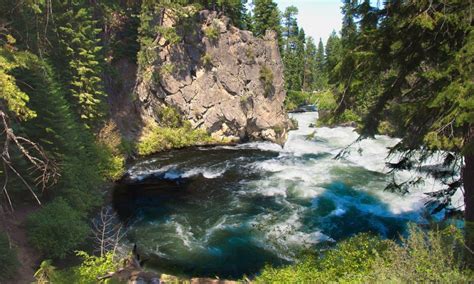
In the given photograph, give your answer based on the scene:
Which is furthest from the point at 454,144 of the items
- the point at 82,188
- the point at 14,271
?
the point at 82,188

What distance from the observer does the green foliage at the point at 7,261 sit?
34.2 ft

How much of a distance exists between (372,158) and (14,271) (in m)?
23.7

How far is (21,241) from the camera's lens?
42.6ft

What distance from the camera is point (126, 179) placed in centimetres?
2291

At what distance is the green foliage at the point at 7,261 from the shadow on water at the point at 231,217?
4.20 m

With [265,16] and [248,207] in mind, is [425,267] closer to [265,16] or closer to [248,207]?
[248,207]

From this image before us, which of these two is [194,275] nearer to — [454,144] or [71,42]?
[454,144]

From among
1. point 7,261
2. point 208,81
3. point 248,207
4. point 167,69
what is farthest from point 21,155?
point 208,81

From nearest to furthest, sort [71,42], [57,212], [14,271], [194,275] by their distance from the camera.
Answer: [14,271] < [194,275] < [57,212] < [71,42]

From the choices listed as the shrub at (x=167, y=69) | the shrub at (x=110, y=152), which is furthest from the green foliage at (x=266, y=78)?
the shrub at (x=110, y=152)

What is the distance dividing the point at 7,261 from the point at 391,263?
10368 mm

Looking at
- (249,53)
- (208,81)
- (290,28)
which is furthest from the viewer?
(290,28)

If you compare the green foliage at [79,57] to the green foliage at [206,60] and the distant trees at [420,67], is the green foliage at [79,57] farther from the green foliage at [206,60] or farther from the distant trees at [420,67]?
the distant trees at [420,67]

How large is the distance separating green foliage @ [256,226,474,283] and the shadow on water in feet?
15.2
